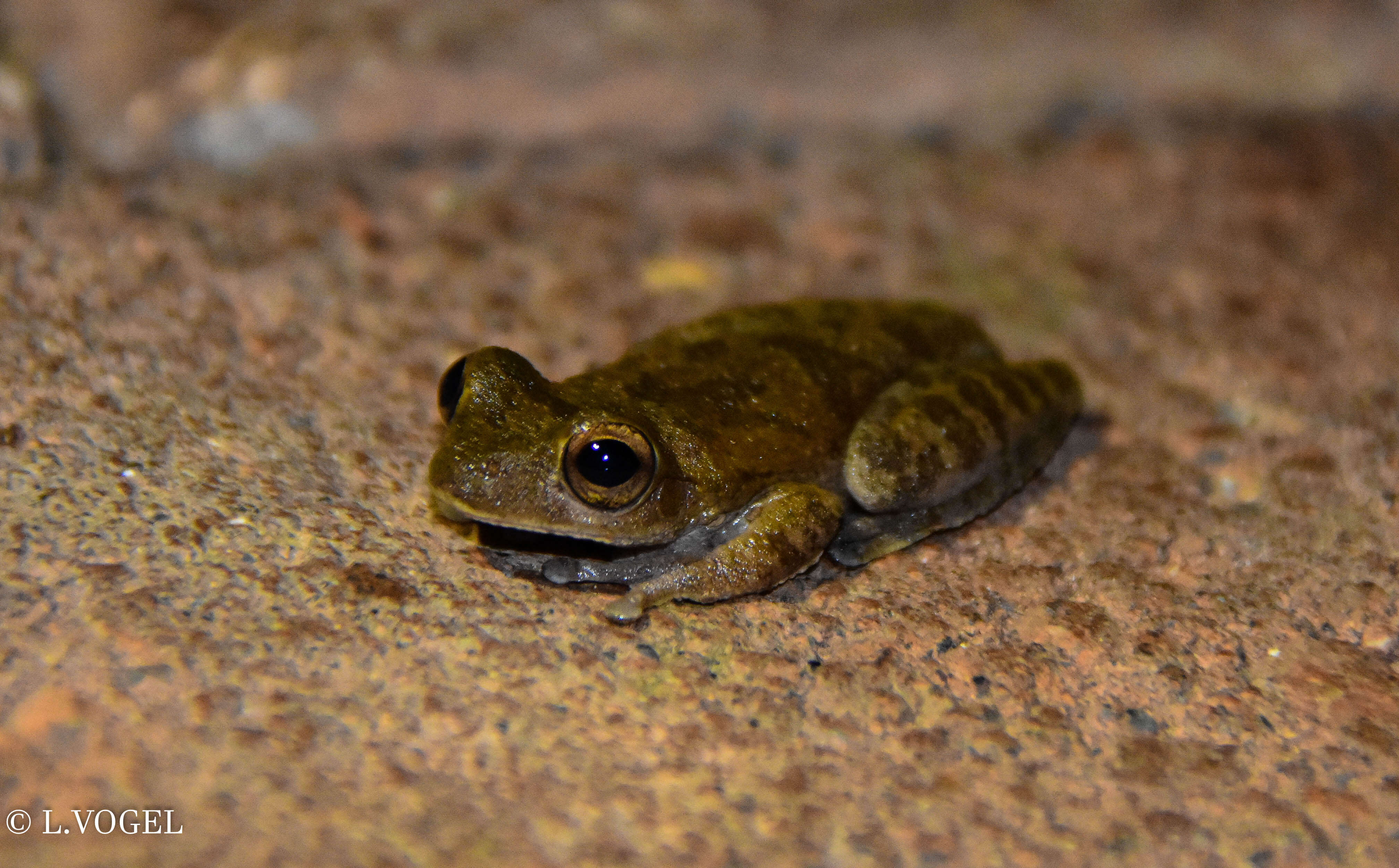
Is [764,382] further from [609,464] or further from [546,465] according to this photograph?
[546,465]

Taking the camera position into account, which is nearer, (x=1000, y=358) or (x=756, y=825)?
(x=756, y=825)

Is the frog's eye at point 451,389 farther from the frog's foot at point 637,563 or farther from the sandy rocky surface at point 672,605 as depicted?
the frog's foot at point 637,563

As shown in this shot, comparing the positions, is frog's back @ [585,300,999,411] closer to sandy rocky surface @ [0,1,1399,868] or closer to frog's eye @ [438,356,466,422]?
frog's eye @ [438,356,466,422]

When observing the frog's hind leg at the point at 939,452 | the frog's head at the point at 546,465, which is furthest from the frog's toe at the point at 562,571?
the frog's hind leg at the point at 939,452

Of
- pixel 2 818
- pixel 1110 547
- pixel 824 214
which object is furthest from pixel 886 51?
pixel 2 818

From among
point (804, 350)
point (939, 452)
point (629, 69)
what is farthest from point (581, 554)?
point (629, 69)

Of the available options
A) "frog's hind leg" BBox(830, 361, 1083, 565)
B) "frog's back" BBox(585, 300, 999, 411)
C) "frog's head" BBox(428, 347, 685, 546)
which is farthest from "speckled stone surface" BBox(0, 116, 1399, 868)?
"frog's back" BBox(585, 300, 999, 411)

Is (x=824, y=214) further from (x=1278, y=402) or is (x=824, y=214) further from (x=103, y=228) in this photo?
(x=103, y=228)
